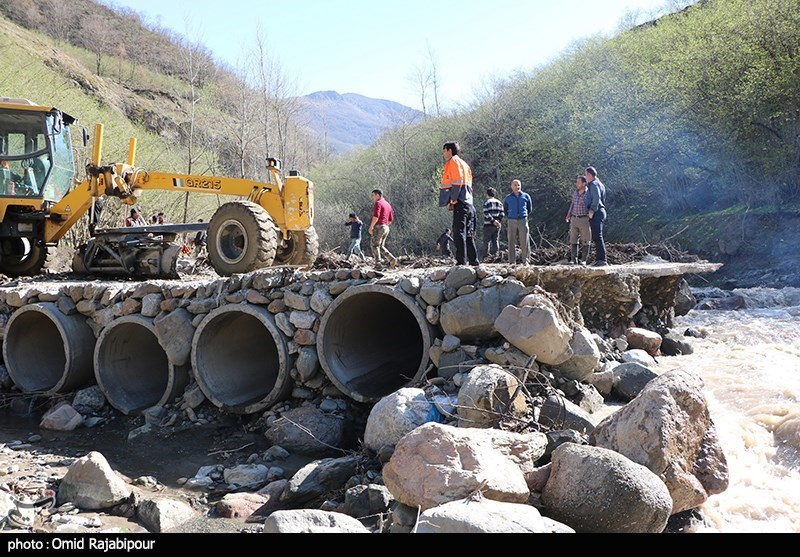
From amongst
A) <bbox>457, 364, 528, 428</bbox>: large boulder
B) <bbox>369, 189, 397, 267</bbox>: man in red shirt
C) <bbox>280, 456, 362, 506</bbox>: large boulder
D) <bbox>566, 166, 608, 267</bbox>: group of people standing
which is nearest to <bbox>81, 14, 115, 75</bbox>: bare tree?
<bbox>369, 189, 397, 267</bbox>: man in red shirt

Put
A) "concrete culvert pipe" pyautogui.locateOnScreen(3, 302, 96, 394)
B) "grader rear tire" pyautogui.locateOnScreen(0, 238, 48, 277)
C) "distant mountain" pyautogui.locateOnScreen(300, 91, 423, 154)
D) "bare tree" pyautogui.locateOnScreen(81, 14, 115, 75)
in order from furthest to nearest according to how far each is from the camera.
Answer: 1. "distant mountain" pyautogui.locateOnScreen(300, 91, 423, 154)
2. "bare tree" pyautogui.locateOnScreen(81, 14, 115, 75)
3. "grader rear tire" pyautogui.locateOnScreen(0, 238, 48, 277)
4. "concrete culvert pipe" pyautogui.locateOnScreen(3, 302, 96, 394)

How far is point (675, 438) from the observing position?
13.1 ft

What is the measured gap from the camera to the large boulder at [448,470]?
10.8 ft

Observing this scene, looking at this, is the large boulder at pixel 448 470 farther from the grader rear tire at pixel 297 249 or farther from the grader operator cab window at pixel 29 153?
the grader operator cab window at pixel 29 153

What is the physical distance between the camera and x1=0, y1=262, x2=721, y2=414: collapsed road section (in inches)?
230

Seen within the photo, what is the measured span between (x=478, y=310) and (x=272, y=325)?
86.6 inches

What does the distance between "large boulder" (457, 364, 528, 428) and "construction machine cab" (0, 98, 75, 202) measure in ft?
25.0

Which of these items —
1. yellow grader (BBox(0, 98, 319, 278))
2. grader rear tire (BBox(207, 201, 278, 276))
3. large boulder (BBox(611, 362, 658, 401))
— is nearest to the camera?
large boulder (BBox(611, 362, 658, 401))

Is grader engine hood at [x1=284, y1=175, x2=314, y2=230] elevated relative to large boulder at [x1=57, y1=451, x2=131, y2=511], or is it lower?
elevated

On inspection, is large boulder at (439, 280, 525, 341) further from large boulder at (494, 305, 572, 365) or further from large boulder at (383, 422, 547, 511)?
large boulder at (383, 422, 547, 511)

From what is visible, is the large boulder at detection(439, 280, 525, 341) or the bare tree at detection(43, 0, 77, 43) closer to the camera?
the large boulder at detection(439, 280, 525, 341)

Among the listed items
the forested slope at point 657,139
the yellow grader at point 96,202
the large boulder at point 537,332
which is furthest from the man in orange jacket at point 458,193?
the forested slope at point 657,139

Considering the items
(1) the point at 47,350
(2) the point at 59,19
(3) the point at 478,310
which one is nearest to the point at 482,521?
(3) the point at 478,310
